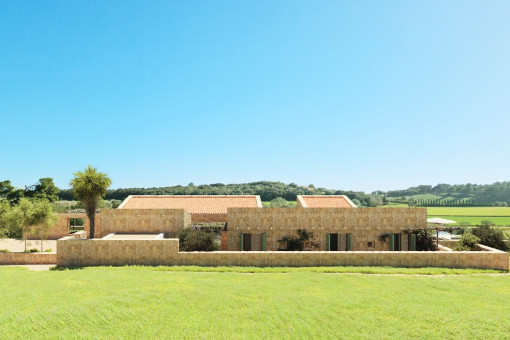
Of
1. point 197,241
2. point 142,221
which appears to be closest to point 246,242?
point 197,241

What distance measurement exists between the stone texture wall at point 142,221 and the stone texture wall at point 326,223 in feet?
15.8

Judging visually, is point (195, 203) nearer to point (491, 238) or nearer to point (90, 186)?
point (90, 186)

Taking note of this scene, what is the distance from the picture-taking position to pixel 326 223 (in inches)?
1022

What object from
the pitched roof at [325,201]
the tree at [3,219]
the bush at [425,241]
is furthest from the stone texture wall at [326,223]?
the tree at [3,219]

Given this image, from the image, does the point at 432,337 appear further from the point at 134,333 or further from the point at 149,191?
the point at 149,191

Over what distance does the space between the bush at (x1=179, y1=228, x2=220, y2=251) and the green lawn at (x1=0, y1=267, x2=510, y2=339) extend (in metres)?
6.82

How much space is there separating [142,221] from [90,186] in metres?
4.85

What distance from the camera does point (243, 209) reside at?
26.0 metres

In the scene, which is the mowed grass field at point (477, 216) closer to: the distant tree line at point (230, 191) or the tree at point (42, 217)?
the distant tree line at point (230, 191)

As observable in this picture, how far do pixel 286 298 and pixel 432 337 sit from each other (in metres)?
5.08

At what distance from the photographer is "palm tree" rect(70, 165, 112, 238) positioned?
24.7m

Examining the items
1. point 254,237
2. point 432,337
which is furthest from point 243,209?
point 432,337

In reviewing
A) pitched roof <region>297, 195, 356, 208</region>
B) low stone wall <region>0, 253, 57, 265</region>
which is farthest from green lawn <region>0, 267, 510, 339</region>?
pitched roof <region>297, 195, 356, 208</region>

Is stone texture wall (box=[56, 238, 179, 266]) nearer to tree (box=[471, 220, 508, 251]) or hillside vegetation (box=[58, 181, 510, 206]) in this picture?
tree (box=[471, 220, 508, 251])
